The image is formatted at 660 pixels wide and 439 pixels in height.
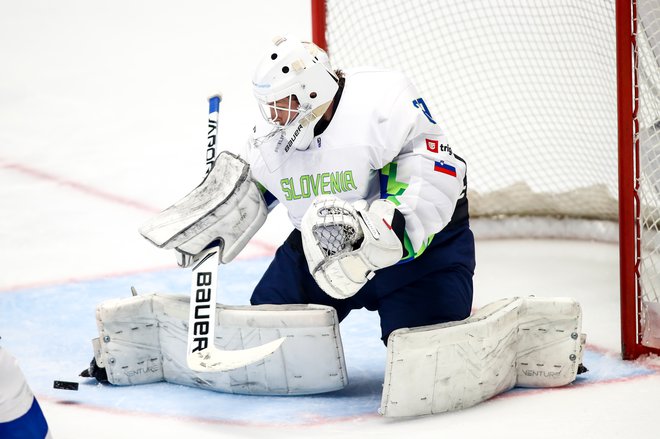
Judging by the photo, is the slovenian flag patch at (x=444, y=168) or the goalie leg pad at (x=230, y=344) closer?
the slovenian flag patch at (x=444, y=168)

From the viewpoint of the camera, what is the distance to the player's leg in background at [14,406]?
239 cm

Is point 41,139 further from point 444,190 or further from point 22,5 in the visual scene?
point 444,190

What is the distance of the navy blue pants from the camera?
3105 mm

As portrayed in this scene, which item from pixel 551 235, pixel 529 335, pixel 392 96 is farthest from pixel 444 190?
pixel 551 235

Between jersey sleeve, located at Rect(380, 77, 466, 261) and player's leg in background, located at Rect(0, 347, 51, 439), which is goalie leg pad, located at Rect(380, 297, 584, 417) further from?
player's leg in background, located at Rect(0, 347, 51, 439)

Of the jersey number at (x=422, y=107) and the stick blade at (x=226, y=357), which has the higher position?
the jersey number at (x=422, y=107)

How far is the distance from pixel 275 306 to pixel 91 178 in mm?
2463

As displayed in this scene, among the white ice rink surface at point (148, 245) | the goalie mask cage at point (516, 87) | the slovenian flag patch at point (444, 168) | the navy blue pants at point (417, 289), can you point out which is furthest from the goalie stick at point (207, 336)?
the goalie mask cage at point (516, 87)

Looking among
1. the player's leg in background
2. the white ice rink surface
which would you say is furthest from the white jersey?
the player's leg in background

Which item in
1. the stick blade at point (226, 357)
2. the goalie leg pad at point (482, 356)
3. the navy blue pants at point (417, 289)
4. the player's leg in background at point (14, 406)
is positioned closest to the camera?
the player's leg in background at point (14, 406)

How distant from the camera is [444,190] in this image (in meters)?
2.96

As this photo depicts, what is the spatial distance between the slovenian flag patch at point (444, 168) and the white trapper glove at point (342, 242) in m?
0.23

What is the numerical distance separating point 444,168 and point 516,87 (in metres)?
2.05

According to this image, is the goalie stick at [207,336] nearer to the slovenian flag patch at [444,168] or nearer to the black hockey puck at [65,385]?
the black hockey puck at [65,385]
